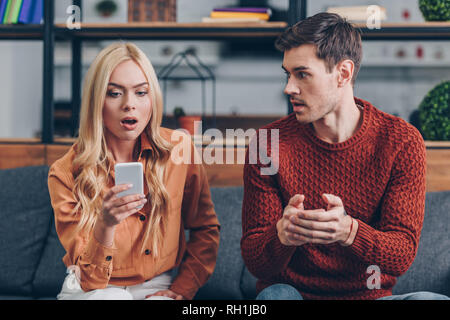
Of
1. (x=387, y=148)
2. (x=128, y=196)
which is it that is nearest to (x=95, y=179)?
(x=128, y=196)

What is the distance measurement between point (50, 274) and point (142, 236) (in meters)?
0.56

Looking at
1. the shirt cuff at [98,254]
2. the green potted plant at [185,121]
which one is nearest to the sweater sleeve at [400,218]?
the shirt cuff at [98,254]

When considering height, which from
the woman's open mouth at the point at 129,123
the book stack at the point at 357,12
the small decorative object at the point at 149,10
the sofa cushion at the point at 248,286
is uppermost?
the small decorative object at the point at 149,10

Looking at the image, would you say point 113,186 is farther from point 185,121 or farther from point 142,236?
point 185,121

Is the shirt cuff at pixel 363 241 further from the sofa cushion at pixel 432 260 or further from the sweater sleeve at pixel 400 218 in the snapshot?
the sofa cushion at pixel 432 260

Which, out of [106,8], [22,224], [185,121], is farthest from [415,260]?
[106,8]

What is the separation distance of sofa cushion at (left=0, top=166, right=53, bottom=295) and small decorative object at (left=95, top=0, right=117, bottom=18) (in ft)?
2.93

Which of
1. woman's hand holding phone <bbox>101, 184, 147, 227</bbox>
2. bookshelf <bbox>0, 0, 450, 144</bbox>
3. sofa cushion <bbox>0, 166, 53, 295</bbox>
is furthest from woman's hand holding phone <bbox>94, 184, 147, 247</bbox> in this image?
bookshelf <bbox>0, 0, 450, 144</bbox>

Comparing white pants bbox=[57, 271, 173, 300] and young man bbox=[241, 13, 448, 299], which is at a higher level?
young man bbox=[241, 13, 448, 299]

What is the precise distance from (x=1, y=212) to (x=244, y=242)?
0.83 metres

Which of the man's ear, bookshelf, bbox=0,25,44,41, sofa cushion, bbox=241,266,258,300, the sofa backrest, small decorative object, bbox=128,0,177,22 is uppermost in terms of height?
small decorative object, bbox=128,0,177,22

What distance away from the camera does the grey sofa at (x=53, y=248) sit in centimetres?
129

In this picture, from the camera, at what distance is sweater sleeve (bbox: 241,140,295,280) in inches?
36.8

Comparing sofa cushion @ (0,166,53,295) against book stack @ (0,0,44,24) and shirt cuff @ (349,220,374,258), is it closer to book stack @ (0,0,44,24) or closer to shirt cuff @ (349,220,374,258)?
book stack @ (0,0,44,24)
